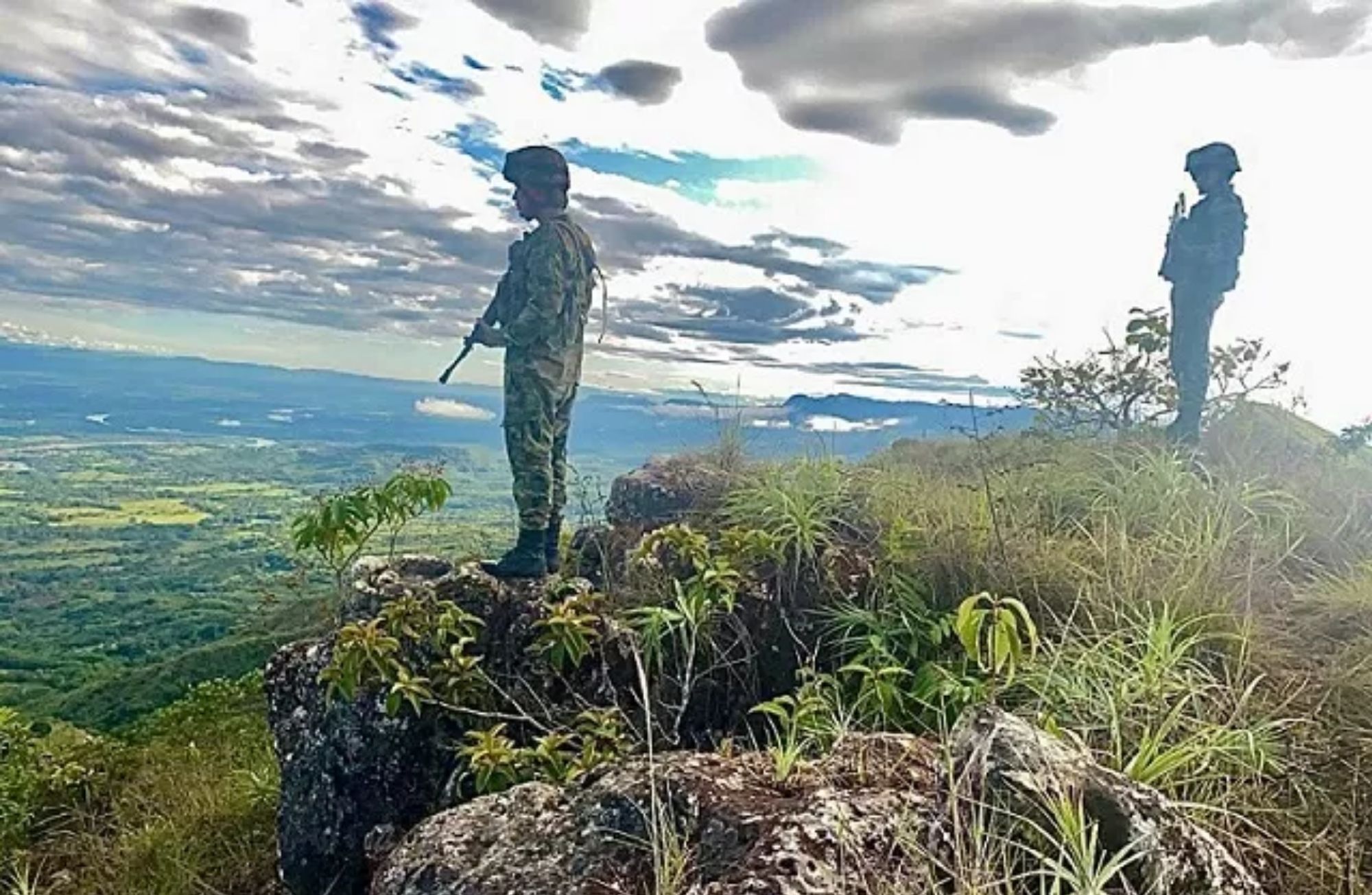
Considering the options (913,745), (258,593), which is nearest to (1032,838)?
(913,745)

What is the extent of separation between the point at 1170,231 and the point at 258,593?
28.3 feet

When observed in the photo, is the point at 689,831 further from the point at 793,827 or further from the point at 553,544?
the point at 553,544

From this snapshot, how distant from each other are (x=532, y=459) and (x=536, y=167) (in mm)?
1731

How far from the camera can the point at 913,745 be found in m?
2.90

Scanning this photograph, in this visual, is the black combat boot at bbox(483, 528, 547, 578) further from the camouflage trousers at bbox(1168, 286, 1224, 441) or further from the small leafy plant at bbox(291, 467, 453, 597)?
the camouflage trousers at bbox(1168, 286, 1224, 441)

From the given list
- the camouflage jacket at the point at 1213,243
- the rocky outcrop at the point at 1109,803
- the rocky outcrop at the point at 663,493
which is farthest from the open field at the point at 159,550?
the camouflage jacket at the point at 1213,243

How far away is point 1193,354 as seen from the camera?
29.6 feet

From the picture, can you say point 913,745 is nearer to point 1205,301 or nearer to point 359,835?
point 359,835

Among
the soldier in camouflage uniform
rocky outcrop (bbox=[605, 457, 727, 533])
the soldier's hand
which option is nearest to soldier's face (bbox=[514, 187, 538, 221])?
the soldier in camouflage uniform

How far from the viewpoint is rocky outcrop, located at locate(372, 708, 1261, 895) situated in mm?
2188

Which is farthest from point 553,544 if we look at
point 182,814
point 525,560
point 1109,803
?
point 1109,803

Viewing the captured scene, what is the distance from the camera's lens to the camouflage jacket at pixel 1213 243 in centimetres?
886

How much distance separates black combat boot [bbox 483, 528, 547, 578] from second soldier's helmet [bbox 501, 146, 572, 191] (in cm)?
207

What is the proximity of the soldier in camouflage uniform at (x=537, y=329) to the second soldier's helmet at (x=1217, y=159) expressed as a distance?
21.0 ft
